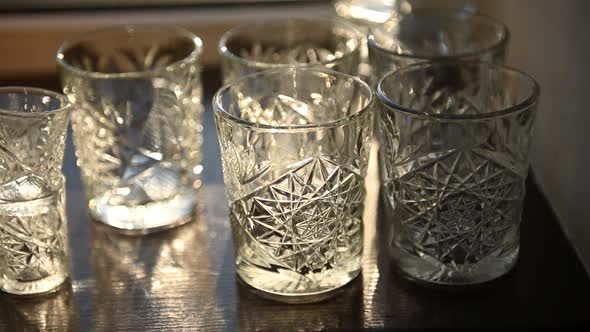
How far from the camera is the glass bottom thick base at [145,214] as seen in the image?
93cm

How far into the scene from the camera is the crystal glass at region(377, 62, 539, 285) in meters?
0.77

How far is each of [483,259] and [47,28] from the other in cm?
78

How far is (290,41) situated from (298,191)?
317mm

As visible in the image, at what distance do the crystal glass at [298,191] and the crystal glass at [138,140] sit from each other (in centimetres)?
12

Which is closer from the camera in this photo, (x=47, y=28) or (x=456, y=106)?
(x=456, y=106)

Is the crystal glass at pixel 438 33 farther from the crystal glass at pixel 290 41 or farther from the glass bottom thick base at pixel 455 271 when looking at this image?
the glass bottom thick base at pixel 455 271

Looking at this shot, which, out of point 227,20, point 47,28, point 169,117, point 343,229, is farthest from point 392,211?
point 47,28

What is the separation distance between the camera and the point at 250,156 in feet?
2.57

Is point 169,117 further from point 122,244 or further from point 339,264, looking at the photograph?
point 339,264

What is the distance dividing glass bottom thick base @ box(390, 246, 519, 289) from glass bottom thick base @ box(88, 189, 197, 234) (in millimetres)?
246

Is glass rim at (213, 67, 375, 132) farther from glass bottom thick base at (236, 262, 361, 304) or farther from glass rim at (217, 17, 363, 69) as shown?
glass bottom thick base at (236, 262, 361, 304)

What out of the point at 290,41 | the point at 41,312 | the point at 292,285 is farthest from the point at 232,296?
the point at 290,41

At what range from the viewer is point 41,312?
797mm

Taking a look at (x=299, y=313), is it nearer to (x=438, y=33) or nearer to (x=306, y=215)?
(x=306, y=215)
